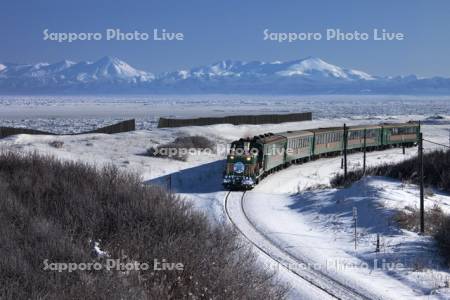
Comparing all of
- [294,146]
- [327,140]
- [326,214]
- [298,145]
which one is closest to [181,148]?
[298,145]

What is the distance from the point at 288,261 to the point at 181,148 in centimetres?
3464

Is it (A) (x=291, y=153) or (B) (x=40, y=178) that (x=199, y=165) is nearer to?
(A) (x=291, y=153)

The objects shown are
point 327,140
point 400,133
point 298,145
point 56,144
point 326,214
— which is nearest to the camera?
point 326,214

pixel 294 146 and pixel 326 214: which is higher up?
pixel 294 146

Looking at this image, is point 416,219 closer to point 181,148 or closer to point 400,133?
point 181,148

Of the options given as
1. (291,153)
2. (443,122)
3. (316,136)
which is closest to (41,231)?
(291,153)

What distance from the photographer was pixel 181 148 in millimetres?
53562

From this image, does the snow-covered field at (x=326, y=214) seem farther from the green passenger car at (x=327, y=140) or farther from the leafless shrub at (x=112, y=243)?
the leafless shrub at (x=112, y=243)

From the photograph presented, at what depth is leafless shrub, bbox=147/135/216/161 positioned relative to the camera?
50375 millimetres

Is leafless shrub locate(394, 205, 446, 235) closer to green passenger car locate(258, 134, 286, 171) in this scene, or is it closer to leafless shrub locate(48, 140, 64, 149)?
green passenger car locate(258, 134, 286, 171)

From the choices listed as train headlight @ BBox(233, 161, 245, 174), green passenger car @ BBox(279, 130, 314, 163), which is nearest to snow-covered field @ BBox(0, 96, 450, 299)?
green passenger car @ BBox(279, 130, 314, 163)

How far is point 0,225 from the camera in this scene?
13469mm

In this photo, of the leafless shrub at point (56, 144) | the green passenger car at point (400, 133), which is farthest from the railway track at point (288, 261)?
the green passenger car at point (400, 133)

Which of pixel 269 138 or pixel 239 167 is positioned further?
pixel 269 138
